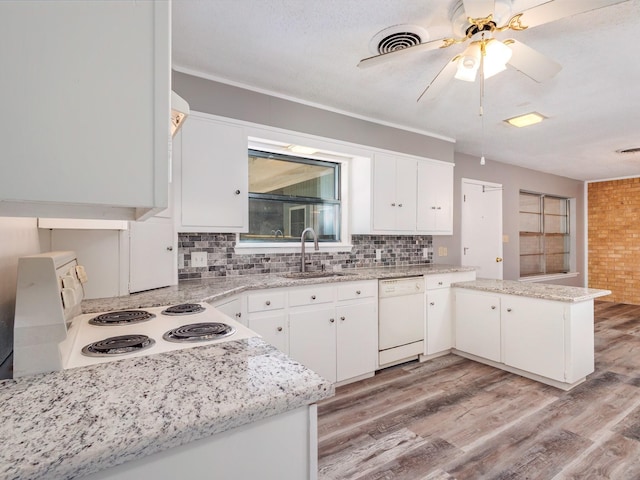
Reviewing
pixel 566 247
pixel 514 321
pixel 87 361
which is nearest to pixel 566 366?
pixel 514 321

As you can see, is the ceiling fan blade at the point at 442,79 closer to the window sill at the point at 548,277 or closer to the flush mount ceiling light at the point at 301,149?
the flush mount ceiling light at the point at 301,149

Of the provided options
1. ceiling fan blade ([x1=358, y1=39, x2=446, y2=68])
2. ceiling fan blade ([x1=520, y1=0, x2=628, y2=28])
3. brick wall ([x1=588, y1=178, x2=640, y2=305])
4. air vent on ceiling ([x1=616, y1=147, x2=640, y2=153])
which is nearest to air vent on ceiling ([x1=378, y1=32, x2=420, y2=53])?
ceiling fan blade ([x1=358, y1=39, x2=446, y2=68])

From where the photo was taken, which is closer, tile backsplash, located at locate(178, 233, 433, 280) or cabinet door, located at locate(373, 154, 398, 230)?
tile backsplash, located at locate(178, 233, 433, 280)

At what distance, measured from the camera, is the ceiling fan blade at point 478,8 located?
1.49 metres

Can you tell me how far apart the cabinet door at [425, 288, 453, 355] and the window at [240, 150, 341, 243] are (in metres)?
1.20

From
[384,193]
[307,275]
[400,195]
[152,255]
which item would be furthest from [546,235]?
Result: [152,255]

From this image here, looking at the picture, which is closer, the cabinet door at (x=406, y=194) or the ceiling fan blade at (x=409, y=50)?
the ceiling fan blade at (x=409, y=50)

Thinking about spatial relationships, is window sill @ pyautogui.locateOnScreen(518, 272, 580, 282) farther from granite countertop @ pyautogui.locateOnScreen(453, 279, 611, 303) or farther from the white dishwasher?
the white dishwasher

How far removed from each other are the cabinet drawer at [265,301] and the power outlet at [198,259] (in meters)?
0.60

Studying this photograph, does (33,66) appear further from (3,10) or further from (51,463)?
(51,463)

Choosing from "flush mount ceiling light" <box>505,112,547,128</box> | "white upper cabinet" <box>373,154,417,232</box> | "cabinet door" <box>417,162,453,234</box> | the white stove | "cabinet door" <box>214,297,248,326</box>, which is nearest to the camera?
the white stove

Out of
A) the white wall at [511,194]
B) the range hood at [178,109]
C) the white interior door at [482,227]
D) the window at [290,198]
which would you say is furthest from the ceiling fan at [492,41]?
the white interior door at [482,227]

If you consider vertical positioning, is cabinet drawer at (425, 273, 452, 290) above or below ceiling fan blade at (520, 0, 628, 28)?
below

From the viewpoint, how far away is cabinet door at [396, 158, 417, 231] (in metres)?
3.54
